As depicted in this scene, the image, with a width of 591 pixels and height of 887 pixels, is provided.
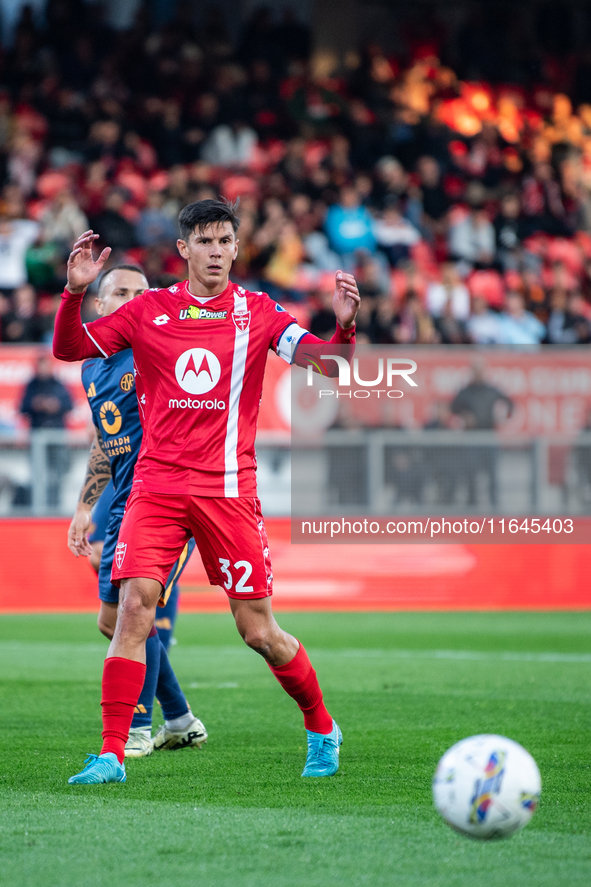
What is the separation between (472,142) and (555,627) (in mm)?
11969

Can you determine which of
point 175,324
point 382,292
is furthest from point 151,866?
point 382,292

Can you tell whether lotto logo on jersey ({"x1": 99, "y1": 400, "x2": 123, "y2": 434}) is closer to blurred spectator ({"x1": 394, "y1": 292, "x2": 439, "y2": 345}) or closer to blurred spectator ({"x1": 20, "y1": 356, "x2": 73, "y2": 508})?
blurred spectator ({"x1": 20, "y1": 356, "x2": 73, "y2": 508})

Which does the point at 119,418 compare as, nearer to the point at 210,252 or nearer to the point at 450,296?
the point at 210,252

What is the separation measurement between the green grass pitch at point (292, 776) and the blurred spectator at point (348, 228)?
9.02 metres

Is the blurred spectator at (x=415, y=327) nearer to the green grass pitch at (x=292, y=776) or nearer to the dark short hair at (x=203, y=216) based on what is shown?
the green grass pitch at (x=292, y=776)

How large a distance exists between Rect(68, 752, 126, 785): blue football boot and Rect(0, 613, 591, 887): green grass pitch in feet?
0.17

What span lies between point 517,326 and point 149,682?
1255 cm

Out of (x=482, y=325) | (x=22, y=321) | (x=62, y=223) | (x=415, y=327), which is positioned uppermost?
(x=62, y=223)

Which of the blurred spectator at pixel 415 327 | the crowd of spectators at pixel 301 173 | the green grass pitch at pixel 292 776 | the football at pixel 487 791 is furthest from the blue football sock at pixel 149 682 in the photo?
the blurred spectator at pixel 415 327

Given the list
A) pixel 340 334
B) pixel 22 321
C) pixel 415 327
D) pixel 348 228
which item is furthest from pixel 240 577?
pixel 348 228

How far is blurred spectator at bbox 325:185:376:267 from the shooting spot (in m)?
18.4

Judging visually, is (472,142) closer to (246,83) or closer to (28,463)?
(246,83)

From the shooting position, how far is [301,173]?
1933 cm

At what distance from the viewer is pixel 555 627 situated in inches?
479
